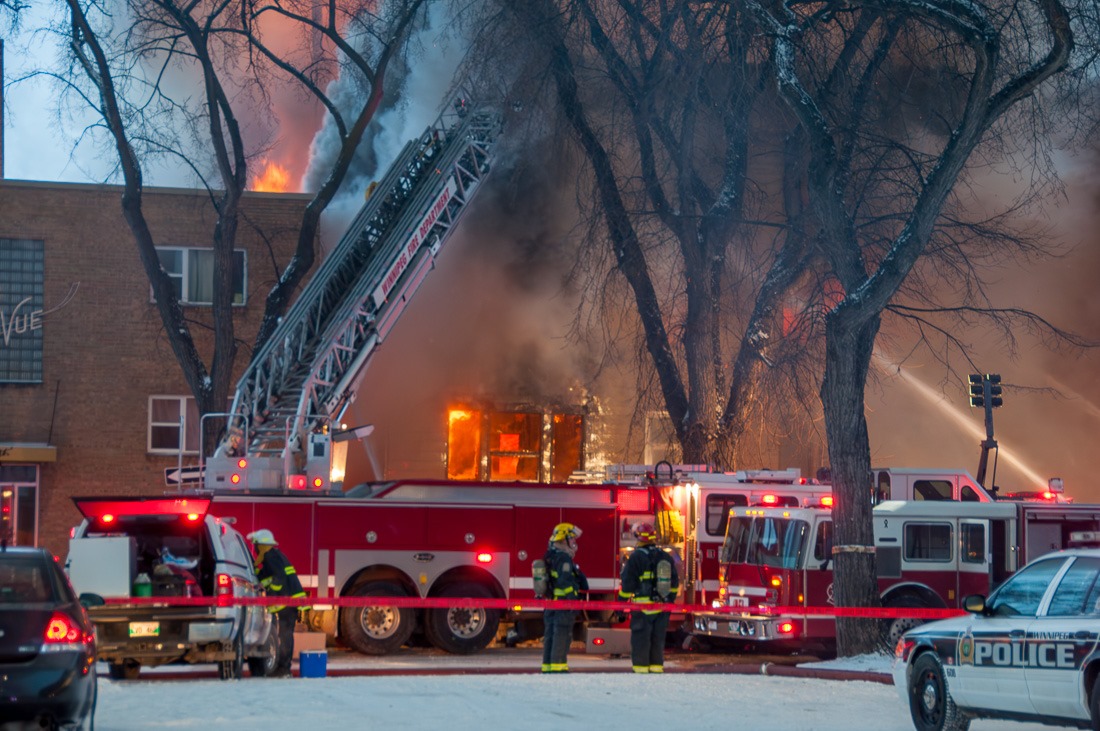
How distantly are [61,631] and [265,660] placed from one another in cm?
508

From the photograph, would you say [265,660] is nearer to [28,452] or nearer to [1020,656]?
[1020,656]

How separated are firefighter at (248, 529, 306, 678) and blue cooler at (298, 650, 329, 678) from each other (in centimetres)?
40

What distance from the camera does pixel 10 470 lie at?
26.4m

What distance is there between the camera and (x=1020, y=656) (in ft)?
29.0

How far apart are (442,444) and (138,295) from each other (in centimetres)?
629

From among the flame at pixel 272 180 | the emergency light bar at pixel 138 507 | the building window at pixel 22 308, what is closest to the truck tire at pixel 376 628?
the emergency light bar at pixel 138 507

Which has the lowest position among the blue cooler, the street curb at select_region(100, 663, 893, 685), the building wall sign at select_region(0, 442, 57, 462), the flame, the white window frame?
the street curb at select_region(100, 663, 893, 685)

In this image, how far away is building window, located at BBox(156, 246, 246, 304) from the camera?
27266 millimetres

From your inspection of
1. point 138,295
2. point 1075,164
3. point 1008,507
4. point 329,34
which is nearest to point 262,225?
point 138,295

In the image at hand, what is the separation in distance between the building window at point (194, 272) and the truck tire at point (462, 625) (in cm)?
1133

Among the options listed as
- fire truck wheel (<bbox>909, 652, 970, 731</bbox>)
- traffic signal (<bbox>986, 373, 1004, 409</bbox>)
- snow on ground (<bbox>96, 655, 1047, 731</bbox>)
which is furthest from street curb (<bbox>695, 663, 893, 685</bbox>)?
traffic signal (<bbox>986, 373, 1004, 409</bbox>)

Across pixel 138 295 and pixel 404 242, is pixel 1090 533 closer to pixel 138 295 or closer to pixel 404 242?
pixel 404 242

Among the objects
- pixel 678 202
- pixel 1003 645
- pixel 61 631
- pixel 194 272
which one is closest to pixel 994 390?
pixel 678 202

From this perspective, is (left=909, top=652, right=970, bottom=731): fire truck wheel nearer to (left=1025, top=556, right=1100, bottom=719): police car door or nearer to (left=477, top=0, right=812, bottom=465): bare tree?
(left=1025, top=556, right=1100, bottom=719): police car door
